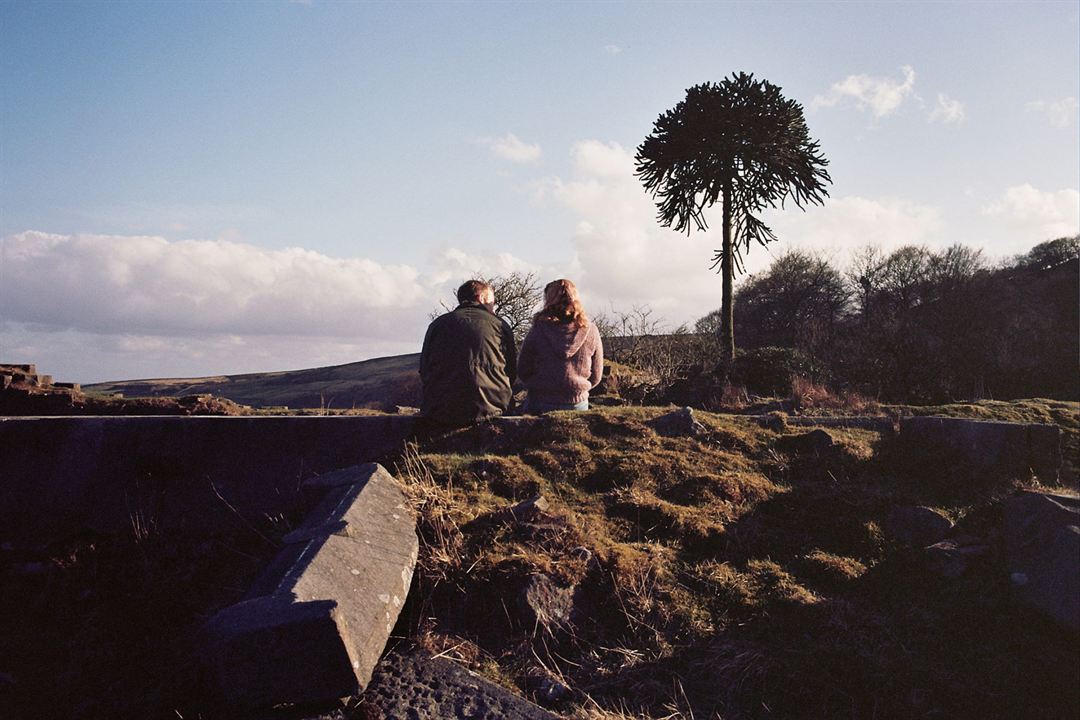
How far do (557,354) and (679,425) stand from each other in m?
Answer: 1.40

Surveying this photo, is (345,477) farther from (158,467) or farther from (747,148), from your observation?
(747,148)

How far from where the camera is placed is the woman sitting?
654cm

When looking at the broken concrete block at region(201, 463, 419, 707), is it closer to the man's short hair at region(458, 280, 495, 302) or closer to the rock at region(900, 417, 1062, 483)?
the man's short hair at region(458, 280, 495, 302)

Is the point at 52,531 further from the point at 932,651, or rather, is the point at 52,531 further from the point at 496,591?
the point at 932,651

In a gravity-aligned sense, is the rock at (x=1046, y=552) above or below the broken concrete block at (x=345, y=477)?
below

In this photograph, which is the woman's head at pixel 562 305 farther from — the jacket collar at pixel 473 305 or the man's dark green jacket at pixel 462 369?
the man's dark green jacket at pixel 462 369

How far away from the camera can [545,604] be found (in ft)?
12.1

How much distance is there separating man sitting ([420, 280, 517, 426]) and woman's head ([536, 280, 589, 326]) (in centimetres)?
81

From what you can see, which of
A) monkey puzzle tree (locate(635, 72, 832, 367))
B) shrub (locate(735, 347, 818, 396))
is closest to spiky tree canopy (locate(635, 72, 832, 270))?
monkey puzzle tree (locate(635, 72, 832, 367))

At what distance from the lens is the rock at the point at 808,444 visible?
5613 mm

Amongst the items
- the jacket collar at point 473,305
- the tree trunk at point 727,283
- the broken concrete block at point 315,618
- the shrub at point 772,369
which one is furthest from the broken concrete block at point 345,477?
the tree trunk at point 727,283

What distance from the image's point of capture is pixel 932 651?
141 inches

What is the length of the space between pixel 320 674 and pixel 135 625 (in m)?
2.01

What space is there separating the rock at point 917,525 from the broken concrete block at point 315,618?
3314mm
